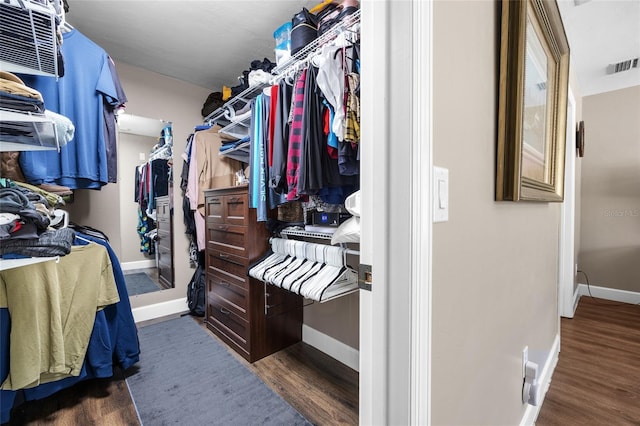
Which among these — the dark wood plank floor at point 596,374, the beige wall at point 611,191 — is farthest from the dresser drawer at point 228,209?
the beige wall at point 611,191

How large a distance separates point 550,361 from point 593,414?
0.31m

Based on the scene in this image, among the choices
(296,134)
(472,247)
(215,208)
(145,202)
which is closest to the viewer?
(472,247)

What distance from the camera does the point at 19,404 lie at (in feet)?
4.79

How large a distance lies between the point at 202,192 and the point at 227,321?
1172mm

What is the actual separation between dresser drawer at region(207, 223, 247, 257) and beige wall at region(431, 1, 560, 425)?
144 centimetres

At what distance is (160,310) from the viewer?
267cm

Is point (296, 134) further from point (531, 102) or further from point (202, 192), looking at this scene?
point (202, 192)

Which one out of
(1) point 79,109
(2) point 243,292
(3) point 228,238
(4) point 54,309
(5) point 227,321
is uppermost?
(1) point 79,109

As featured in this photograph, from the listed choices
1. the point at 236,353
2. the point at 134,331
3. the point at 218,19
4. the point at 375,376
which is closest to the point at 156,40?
the point at 218,19

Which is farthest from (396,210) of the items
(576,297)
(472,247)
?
(576,297)

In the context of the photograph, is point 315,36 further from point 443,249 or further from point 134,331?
point 134,331

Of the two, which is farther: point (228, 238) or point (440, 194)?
point (228, 238)

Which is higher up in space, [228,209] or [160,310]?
[228,209]

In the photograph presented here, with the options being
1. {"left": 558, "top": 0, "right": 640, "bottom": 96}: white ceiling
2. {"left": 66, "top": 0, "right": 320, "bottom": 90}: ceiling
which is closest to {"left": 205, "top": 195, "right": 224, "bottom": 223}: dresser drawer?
{"left": 66, "top": 0, "right": 320, "bottom": 90}: ceiling
